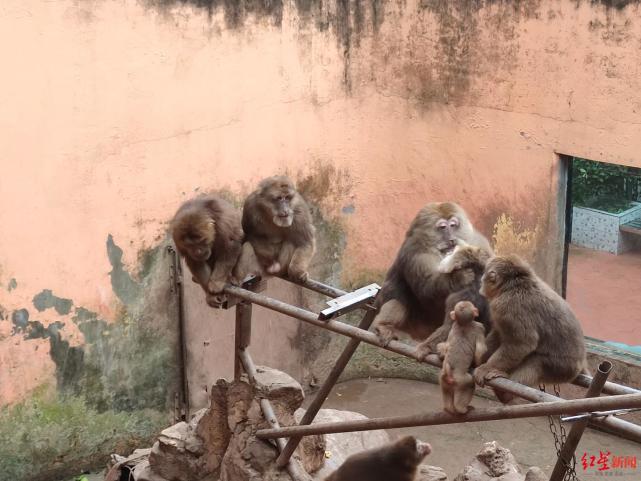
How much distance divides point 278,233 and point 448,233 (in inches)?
54.0

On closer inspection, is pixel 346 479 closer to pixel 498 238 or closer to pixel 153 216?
pixel 153 216

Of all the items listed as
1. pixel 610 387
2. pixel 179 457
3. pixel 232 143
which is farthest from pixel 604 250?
pixel 610 387

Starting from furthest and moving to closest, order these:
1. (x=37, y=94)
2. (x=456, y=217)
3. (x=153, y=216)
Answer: (x=153, y=216)
(x=37, y=94)
(x=456, y=217)

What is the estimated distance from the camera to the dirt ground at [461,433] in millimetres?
9336

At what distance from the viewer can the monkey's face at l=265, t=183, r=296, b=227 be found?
6.55 metres

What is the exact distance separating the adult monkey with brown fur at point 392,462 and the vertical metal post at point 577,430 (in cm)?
83

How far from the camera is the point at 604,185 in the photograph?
1011 cm

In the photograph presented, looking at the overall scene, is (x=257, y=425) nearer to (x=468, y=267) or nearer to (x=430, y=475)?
(x=430, y=475)

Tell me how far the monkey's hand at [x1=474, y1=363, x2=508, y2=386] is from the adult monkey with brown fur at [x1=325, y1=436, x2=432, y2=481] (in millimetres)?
1006

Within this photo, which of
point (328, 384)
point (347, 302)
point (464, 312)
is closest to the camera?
point (464, 312)

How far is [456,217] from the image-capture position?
5.91 metres

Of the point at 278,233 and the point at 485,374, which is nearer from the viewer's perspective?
the point at 485,374

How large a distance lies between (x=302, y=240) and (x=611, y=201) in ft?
15.5

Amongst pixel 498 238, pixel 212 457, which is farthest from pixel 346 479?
pixel 498 238
